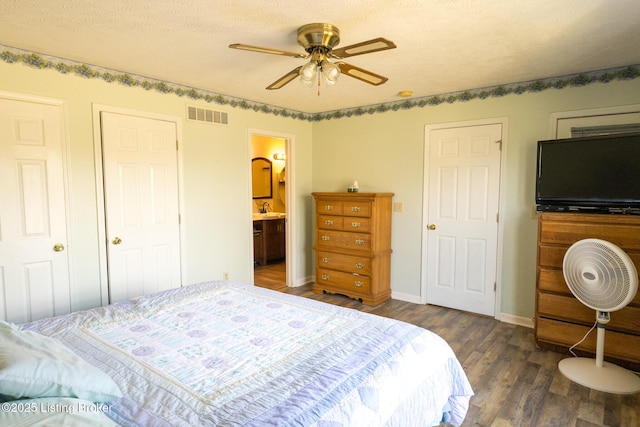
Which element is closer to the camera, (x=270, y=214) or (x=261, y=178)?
(x=270, y=214)

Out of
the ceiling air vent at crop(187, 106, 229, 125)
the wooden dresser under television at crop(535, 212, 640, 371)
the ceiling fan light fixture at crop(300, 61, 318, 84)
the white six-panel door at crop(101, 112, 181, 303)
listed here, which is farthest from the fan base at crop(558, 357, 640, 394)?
the ceiling air vent at crop(187, 106, 229, 125)

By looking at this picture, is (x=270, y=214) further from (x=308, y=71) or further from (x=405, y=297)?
(x=308, y=71)

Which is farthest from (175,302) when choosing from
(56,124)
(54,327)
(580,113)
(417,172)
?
(580,113)

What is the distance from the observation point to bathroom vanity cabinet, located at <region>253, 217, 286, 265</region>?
6027 millimetres

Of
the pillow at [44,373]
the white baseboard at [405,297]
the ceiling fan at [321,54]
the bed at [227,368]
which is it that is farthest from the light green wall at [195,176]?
the pillow at [44,373]

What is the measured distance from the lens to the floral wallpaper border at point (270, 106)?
2715 mm

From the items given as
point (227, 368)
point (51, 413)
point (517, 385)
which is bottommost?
point (517, 385)

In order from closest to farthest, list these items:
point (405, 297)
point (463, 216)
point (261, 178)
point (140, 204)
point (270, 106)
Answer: point (140, 204), point (463, 216), point (405, 297), point (270, 106), point (261, 178)

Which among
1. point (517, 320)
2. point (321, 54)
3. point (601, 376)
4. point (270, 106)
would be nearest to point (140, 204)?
point (270, 106)

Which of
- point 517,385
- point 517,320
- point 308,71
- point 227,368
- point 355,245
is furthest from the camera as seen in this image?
point 355,245

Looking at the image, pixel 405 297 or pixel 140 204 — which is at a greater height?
pixel 140 204

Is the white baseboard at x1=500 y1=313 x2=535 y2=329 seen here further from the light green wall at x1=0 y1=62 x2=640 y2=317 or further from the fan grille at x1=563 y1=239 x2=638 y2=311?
the fan grille at x1=563 y1=239 x2=638 y2=311

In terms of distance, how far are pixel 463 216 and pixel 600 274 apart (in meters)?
1.49

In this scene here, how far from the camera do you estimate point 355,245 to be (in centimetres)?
419
